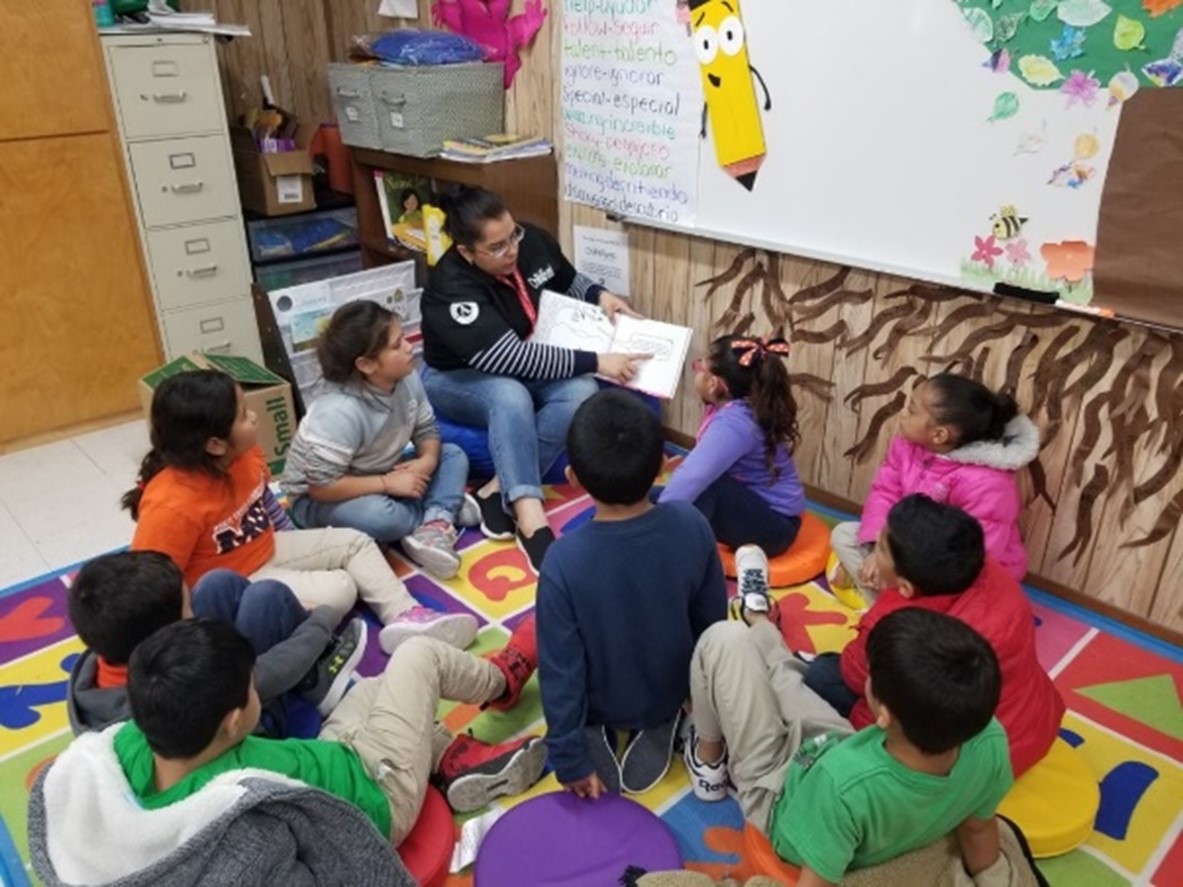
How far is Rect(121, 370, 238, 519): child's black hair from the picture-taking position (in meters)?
1.67

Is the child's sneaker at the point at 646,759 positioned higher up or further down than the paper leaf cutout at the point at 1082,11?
further down

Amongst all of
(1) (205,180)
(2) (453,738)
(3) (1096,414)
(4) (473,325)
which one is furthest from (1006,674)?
(1) (205,180)

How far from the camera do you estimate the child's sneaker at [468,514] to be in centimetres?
243

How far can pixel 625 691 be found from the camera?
4.90ft

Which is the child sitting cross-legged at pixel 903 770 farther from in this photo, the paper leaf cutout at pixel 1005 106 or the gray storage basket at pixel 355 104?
the gray storage basket at pixel 355 104

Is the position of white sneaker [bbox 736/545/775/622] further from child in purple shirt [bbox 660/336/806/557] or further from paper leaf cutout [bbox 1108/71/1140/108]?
paper leaf cutout [bbox 1108/71/1140/108]

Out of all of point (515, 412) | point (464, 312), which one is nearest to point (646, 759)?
point (515, 412)

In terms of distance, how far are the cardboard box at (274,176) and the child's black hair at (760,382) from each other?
191 centimetres

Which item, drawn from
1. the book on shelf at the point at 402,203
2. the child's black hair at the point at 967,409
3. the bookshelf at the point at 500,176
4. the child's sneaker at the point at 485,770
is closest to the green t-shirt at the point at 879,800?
the child's sneaker at the point at 485,770

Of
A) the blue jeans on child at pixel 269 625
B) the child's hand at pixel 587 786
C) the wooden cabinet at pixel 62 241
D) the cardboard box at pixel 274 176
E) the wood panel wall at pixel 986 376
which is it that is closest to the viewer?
the child's hand at pixel 587 786

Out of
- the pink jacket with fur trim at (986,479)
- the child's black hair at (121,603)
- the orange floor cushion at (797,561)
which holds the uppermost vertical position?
the child's black hair at (121,603)

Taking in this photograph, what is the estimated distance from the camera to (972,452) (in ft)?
6.30

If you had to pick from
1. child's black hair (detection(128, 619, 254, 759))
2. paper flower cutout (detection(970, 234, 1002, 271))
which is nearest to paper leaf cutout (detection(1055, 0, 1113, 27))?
paper flower cutout (detection(970, 234, 1002, 271))

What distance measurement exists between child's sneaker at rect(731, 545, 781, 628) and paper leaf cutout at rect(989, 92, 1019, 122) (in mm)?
1039
